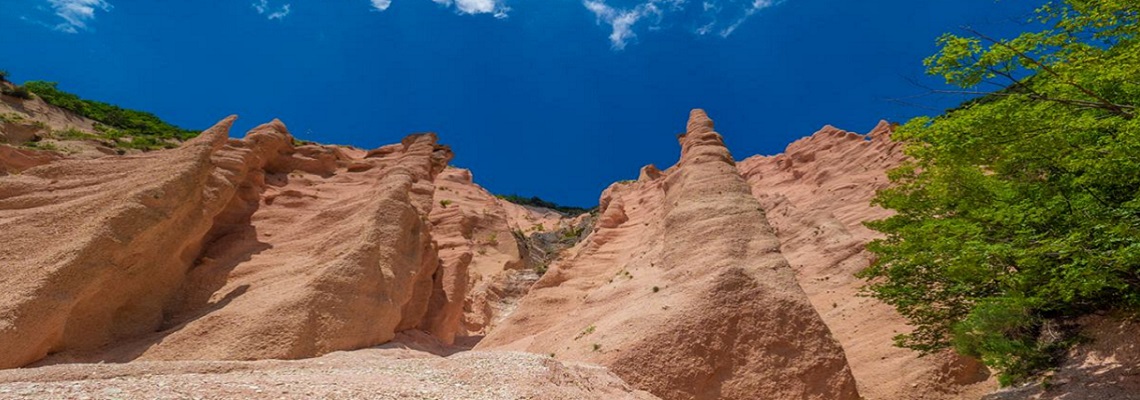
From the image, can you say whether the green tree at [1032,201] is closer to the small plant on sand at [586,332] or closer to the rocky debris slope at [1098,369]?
the rocky debris slope at [1098,369]

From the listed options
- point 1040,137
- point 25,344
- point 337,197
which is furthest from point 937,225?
point 337,197

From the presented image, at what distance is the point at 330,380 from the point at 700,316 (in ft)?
26.4

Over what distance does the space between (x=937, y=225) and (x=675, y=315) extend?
595 cm

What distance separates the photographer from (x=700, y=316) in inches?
538

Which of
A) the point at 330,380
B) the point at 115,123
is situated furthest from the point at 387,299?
the point at 115,123

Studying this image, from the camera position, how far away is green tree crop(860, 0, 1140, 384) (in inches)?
377

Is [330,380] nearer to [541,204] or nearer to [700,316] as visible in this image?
[700,316]

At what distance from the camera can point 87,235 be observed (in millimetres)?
15102

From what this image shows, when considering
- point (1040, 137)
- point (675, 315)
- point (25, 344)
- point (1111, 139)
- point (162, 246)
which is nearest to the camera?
point (1111, 139)

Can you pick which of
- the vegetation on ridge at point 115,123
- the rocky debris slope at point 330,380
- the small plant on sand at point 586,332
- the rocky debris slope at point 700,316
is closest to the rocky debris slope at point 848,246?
the rocky debris slope at point 700,316

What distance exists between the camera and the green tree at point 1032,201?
9.57 meters

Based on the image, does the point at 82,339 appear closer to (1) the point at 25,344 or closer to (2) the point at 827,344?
(1) the point at 25,344

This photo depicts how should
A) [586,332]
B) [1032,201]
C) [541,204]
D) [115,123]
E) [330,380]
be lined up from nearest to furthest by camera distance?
[330,380] < [1032,201] < [586,332] < [115,123] < [541,204]

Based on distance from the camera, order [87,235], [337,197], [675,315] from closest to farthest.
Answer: [675,315]
[87,235]
[337,197]
